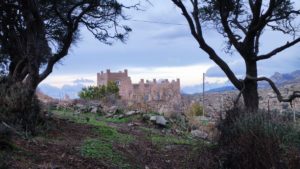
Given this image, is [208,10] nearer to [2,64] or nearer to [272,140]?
[272,140]

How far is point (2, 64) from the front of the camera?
19.0 meters

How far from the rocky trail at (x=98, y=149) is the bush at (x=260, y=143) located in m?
1.06

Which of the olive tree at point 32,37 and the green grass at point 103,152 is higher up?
the olive tree at point 32,37

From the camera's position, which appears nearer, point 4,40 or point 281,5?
point 281,5

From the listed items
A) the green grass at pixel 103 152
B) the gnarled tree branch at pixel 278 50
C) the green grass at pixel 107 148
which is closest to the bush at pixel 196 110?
the green grass at pixel 107 148

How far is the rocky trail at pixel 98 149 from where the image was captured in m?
8.05

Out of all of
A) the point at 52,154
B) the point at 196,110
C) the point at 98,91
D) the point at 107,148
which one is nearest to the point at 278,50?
the point at 107,148

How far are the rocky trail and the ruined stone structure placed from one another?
13.6 metres

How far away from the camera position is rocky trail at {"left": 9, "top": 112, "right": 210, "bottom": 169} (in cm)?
805

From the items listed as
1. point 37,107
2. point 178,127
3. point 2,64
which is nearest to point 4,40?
point 2,64

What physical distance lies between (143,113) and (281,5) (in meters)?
8.33

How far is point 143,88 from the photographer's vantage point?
33.8 metres

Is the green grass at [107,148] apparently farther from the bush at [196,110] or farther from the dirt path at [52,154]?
the bush at [196,110]

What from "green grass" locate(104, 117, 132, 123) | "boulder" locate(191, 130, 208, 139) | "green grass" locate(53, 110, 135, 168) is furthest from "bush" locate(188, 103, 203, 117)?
"green grass" locate(53, 110, 135, 168)
